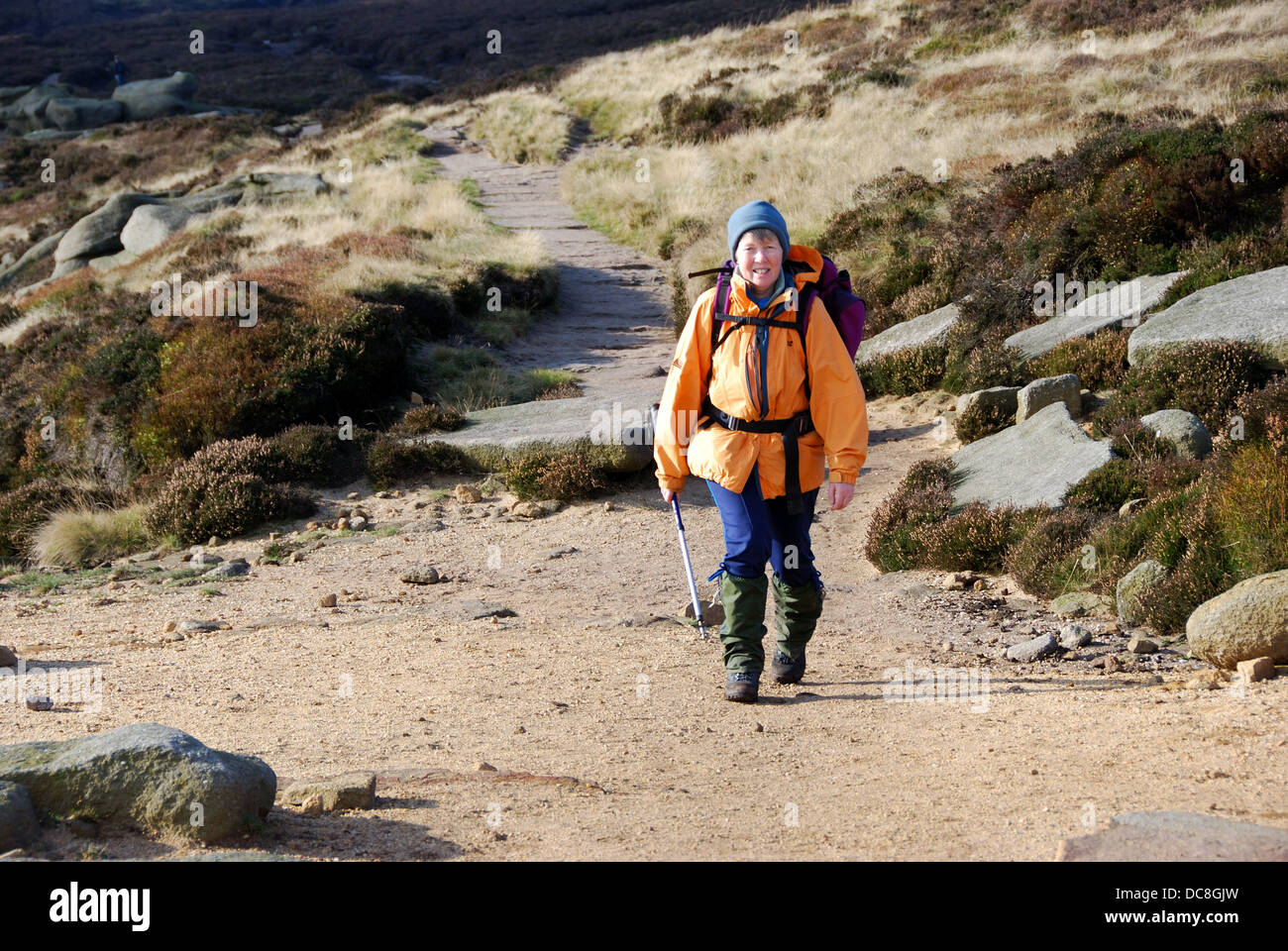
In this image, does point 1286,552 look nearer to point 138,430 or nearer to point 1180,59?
point 138,430

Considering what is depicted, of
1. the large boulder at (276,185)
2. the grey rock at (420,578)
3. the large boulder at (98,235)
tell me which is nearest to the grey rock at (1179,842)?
the grey rock at (420,578)

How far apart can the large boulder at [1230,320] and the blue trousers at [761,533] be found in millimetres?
6017

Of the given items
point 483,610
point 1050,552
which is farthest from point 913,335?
point 483,610

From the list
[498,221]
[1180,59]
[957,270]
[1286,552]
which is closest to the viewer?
[1286,552]

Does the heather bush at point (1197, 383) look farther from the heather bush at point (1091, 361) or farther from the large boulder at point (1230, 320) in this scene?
the heather bush at point (1091, 361)

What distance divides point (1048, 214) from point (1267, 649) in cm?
954

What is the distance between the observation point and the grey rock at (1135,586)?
6.86 meters

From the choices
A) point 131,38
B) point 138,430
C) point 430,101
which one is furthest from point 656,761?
point 131,38

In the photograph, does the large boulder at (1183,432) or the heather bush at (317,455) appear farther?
the heather bush at (317,455)

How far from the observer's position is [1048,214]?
1399 cm

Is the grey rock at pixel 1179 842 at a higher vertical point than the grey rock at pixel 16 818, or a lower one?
lower

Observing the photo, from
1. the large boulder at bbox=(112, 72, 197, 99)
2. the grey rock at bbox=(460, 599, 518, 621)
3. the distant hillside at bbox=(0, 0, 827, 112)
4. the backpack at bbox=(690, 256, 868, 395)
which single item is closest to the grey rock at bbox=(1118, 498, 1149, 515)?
the backpack at bbox=(690, 256, 868, 395)

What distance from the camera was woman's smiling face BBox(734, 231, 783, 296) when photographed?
5.17m

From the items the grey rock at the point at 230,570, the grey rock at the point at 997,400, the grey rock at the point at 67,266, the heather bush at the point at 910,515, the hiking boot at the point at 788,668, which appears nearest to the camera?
the hiking boot at the point at 788,668
